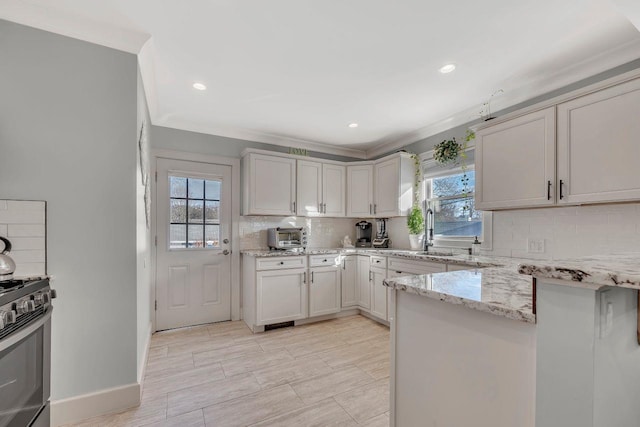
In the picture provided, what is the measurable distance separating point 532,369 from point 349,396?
1.54 m

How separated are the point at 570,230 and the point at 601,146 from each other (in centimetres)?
75

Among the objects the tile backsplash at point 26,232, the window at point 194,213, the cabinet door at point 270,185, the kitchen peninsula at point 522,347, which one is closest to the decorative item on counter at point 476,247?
the kitchen peninsula at point 522,347

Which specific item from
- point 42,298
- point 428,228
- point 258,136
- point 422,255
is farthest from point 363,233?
point 42,298

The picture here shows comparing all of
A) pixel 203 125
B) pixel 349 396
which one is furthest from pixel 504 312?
pixel 203 125

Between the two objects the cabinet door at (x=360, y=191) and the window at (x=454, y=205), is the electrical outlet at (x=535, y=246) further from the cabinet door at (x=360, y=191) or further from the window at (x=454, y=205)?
the cabinet door at (x=360, y=191)

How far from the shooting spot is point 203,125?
11.7 feet

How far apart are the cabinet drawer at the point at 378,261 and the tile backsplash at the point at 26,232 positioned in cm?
302

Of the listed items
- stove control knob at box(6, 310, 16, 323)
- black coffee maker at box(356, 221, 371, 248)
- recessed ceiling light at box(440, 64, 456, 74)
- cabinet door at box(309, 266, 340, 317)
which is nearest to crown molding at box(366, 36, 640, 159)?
recessed ceiling light at box(440, 64, 456, 74)

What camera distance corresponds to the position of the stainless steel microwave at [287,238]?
3635 millimetres

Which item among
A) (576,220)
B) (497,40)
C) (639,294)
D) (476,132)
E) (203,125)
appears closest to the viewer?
(639,294)

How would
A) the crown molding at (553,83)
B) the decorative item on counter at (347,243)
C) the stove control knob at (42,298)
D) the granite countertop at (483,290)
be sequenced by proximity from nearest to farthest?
1. the granite countertop at (483,290)
2. the stove control knob at (42,298)
3. the crown molding at (553,83)
4. the decorative item on counter at (347,243)

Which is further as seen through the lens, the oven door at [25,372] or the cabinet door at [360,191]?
the cabinet door at [360,191]

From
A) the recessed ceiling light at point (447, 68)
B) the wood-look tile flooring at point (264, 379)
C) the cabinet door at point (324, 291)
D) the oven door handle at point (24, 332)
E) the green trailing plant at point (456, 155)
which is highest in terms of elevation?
the recessed ceiling light at point (447, 68)

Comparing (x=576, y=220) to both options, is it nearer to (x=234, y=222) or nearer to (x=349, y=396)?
(x=349, y=396)
